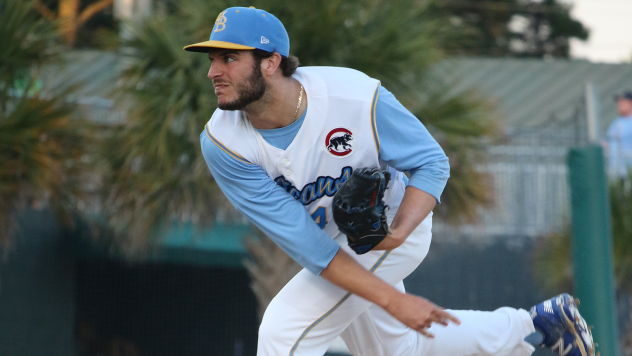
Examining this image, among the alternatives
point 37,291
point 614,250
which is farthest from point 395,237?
point 37,291

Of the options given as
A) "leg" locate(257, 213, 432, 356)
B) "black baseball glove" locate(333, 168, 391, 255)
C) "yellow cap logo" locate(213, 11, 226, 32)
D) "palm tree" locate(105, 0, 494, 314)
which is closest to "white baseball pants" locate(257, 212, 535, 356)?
"leg" locate(257, 213, 432, 356)

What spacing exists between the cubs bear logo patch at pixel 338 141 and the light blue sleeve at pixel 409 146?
0.44ft

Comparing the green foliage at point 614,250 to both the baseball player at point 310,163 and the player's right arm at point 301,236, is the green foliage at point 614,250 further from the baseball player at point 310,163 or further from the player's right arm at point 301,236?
the player's right arm at point 301,236

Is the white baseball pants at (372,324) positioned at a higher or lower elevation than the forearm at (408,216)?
lower

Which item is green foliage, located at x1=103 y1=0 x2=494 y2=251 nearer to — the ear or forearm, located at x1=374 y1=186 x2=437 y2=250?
the ear

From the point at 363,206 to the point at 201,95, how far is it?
3.82m

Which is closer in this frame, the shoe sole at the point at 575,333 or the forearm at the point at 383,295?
the forearm at the point at 383,295

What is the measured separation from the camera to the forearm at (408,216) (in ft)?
9.61

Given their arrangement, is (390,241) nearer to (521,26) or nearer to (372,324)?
(372,324)

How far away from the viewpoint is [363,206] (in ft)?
8.86

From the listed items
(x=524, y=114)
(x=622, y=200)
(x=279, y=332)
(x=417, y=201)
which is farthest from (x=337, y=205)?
(x=524, y=114)

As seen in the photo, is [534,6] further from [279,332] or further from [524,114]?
[279,332]

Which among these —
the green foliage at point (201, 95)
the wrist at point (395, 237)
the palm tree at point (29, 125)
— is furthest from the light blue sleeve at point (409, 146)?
the palm tree at point (29, 125)

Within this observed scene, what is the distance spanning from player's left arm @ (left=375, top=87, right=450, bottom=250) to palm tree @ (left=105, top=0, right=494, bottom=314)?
10.8 ft
